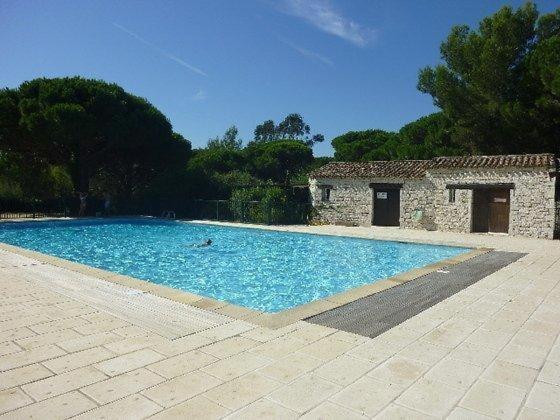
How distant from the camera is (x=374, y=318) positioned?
5.11 m

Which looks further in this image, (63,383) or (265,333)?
(265,333)

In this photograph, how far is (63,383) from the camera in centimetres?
324

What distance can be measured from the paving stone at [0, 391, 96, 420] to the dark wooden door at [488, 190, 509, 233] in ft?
57.2

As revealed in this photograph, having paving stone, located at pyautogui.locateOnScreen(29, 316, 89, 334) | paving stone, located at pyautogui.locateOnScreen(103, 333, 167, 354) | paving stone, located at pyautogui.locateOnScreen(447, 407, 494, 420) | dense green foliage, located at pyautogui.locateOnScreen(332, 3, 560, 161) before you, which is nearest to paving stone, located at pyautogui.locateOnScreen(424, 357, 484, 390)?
paving stone, located at pyautogui.locateOnScreen(447, 407, 494, 420)

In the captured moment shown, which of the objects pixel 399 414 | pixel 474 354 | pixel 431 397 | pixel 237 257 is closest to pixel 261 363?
pixel 399 414

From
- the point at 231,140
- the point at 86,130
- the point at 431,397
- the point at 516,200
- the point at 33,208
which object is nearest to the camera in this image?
the point at 431,397

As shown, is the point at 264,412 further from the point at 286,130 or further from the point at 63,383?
the point at 286,130

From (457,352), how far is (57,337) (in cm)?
417

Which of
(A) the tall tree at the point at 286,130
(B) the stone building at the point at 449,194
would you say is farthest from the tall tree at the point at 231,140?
(B) the stone building at the point at 449,194

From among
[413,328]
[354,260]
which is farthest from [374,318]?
[354,260]

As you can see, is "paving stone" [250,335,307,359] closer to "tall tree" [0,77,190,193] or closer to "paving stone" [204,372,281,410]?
"paving stone" [204,372,281,410]

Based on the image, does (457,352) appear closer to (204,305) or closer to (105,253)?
(204,305)

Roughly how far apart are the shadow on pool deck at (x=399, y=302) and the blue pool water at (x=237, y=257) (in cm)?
207

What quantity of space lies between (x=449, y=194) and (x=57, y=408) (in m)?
17.5
